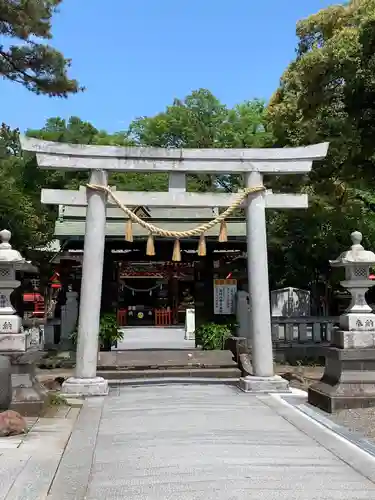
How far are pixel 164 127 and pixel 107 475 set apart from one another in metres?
31.1

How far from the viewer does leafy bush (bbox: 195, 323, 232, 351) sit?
53.8 ft

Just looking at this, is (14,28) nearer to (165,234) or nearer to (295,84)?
(165,234)

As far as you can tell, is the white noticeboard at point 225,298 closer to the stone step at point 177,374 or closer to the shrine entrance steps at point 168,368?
the shrine entrance steps at point 168,368

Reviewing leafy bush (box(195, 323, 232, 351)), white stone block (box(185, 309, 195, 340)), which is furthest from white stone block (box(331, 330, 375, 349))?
white stone block (box(185, 309, 195, 340))

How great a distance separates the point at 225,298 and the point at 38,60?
848 centimetres

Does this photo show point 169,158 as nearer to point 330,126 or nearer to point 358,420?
point 358,420

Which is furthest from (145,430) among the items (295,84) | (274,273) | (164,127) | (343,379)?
(164,127)

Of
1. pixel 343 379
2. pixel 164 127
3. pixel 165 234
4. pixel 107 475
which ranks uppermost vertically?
pixel 164 127

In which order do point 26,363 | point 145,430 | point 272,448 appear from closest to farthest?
point 272,448 < point 145,430 < point 26,363

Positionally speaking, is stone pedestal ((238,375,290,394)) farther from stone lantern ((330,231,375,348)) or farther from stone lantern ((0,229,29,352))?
stone lantern ((0,229,29,352))

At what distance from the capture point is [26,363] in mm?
8891

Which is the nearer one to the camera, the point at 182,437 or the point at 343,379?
the point at 182,437

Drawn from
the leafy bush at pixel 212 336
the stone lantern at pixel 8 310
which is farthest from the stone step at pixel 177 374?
the stone lantern at pixel 8 310

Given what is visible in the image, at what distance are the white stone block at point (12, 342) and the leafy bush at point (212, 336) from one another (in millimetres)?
8259
